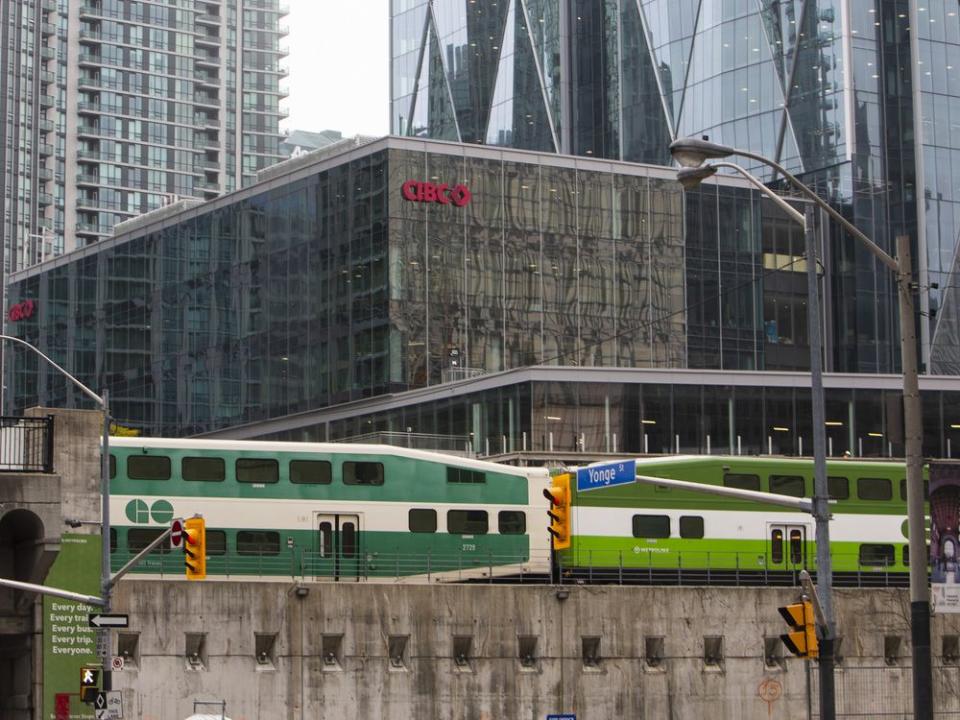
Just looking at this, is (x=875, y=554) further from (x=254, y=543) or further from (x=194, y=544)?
(x=194, y=544)

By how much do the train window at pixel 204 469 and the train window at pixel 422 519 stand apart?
5573 mm

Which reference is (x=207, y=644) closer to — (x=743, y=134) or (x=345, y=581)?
(x=345, y=581)

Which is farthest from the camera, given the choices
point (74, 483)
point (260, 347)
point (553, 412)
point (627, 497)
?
point (260, 347)

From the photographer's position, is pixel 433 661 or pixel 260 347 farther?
pixel 260 347

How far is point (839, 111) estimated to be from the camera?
10750 centimetres

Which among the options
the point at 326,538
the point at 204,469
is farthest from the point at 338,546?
the point at 204,469

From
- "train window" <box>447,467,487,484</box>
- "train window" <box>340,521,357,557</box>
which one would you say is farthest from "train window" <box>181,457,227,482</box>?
"train window" <box>447,467,487,484</box>

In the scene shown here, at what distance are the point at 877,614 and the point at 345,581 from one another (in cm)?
1645

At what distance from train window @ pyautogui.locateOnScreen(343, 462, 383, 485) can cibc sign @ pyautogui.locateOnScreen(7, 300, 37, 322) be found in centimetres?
6508

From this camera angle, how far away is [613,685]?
166 ft

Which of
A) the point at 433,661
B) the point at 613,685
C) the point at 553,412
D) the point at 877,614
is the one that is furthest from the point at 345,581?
the point at 553,412

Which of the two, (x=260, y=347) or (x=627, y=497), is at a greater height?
(x=260, y=347)

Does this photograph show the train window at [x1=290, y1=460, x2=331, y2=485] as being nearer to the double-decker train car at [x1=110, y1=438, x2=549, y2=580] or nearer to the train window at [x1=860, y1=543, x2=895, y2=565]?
the double-decker train car at [x1=110, y1=438, x2=549, y2=580]

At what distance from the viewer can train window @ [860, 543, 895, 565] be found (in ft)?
185
